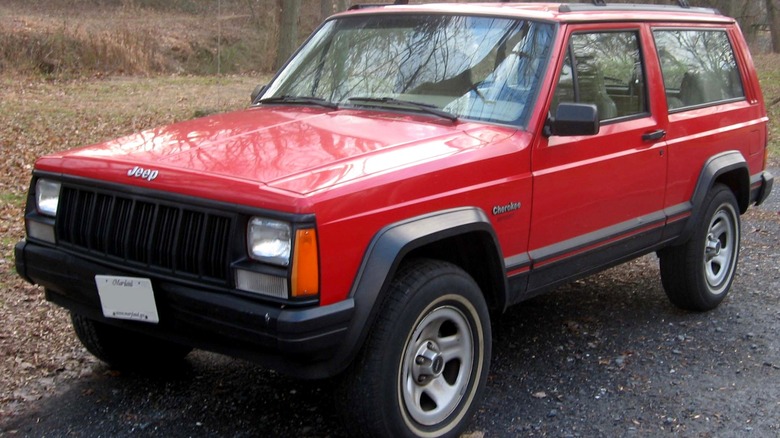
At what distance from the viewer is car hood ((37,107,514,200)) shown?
11.2 ft

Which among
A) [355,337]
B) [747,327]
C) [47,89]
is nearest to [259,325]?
[355,337]

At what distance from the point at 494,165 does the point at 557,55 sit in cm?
81

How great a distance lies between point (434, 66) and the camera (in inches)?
177

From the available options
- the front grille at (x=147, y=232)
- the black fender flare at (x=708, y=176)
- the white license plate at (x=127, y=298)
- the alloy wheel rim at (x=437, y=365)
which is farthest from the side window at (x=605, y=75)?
the white license plate at (x=127, y=298)

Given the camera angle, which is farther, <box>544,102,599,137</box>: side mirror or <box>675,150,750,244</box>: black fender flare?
<box>675,150,750,244</box>: black fender flare

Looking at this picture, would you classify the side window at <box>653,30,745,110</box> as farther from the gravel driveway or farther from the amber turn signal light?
the amber turn signal light

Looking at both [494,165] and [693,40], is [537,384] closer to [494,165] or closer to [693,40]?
[494,165]

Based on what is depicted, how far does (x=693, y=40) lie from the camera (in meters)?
5.62

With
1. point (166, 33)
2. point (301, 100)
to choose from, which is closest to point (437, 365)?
point (301, 100)

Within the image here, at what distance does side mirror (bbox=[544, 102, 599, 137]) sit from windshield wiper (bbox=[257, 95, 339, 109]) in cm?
117

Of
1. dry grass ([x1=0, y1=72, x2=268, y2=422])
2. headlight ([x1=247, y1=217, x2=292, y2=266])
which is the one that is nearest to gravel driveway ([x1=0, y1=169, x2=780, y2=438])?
dry grass ([x1=0, y1=72, x2=268, y2=422])

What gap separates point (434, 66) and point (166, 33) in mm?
20839

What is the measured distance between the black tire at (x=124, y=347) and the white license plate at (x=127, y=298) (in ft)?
2.24

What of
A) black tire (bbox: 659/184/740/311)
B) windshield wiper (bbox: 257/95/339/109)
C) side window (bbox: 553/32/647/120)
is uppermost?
side window (bbox: 553/32/647/120)
